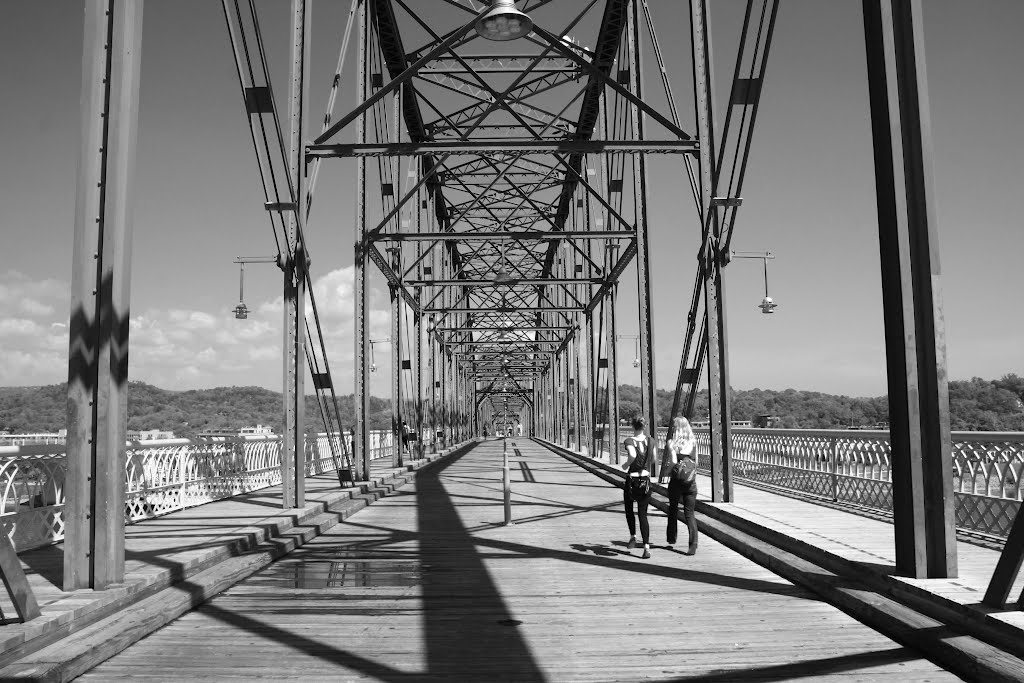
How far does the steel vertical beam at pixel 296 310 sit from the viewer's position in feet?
40.6

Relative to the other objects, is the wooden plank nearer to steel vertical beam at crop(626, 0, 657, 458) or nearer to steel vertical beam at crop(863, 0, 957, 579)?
steel vertical beam at crop(863, 0, 957, 579)

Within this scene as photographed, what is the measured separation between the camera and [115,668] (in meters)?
5.10

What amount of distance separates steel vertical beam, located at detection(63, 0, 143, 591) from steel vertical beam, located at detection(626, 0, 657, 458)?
11900mm

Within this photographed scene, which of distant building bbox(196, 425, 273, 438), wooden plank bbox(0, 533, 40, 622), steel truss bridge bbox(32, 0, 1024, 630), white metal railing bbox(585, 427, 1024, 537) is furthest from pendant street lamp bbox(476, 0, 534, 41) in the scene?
distant building bbox(196, 425, 273, 438)

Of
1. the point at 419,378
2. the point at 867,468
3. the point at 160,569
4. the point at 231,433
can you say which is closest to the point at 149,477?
the point at 160,569

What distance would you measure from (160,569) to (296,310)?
5877 mm

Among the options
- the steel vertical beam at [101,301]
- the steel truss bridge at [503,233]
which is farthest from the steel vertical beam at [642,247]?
the steel vertical beam at [101,301]

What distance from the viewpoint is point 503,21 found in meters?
10.6

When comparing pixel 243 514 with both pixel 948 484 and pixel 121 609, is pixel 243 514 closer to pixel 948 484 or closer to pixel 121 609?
pixel 121 609

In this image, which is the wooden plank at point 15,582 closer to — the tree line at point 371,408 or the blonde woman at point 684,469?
the blonde woman at point 684,469

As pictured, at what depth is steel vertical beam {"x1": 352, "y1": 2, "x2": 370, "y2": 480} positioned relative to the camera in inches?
708

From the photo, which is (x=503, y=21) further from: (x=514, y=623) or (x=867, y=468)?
(x=867, y=468)

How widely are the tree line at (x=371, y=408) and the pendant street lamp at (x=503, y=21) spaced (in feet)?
61.8

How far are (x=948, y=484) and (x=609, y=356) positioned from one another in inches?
808
